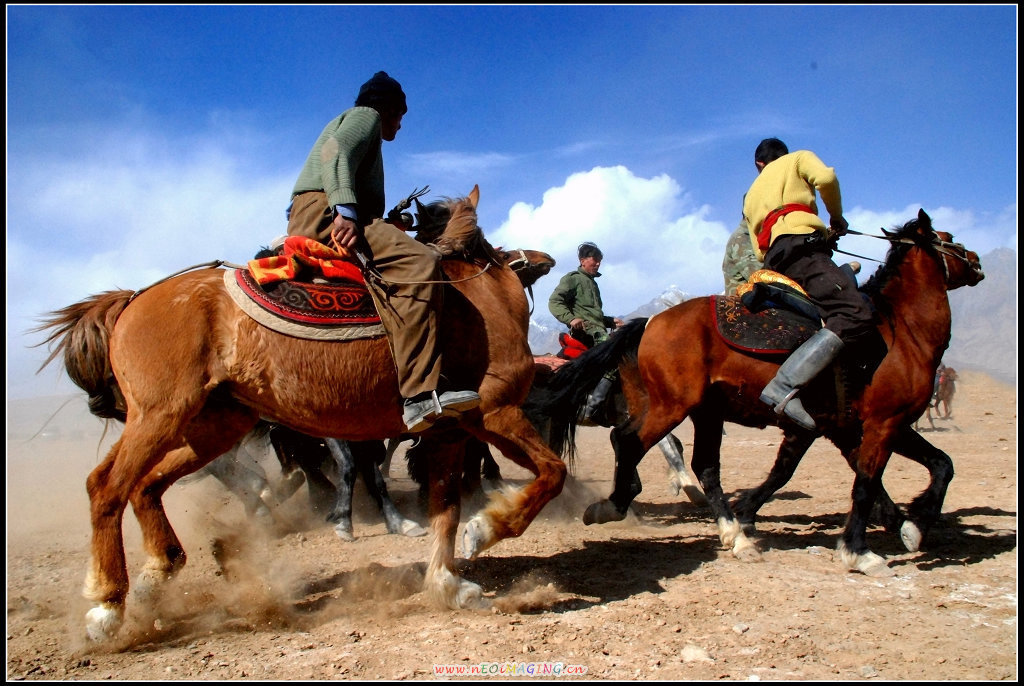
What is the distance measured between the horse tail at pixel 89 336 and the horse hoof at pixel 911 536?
554 centimetres

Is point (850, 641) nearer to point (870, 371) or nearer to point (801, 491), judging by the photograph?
point (870, 371)

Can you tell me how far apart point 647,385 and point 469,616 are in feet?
8.39

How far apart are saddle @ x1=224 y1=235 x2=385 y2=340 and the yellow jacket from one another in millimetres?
3345

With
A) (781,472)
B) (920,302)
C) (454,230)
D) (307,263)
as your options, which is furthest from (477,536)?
(920,302)

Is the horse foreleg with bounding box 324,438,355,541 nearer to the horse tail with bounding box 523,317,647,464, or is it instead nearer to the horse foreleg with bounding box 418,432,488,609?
the horse tail with bounding box 523,317,647,464

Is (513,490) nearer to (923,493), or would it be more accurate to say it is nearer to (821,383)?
(821,383)

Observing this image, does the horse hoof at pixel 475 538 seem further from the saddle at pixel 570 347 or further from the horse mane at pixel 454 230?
the saddle at pixel 570 347

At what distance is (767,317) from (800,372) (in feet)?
1.80

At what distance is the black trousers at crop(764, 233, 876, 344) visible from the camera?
510 centimetres

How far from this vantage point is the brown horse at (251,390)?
3660 millimetres

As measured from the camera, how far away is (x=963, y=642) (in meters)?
3.55

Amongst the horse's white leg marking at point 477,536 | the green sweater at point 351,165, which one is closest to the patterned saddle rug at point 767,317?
the horse's white leg marking at point 477,536

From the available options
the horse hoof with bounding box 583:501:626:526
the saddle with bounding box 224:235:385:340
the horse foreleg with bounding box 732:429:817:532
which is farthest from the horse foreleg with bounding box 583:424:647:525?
the saddle with bounding box 224:235:385:340

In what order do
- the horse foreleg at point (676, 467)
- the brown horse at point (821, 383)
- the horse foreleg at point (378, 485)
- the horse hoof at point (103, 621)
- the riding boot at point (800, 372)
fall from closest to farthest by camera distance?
the horse hoof at point (103, 621) < the riding boot at point (800, 372) < the brown horse at point (821, 383) < the horse foreleg at point (378, 485) < the horse foreleg at point (676, 467)
